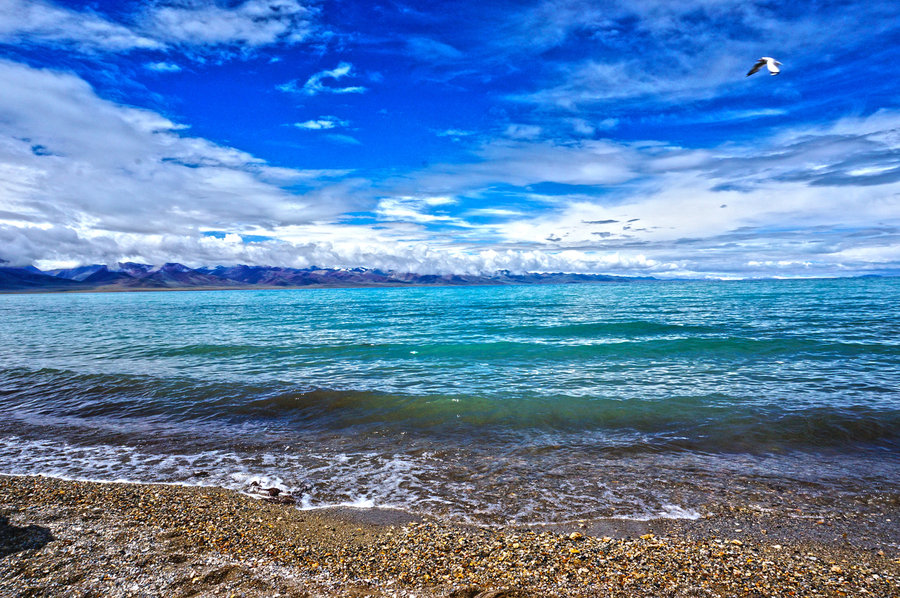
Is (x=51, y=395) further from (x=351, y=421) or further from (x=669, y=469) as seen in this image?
(x=669, y=469)

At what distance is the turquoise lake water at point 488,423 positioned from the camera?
915cm

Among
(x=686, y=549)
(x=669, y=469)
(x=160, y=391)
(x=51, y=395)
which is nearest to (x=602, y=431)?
(x=669, y=469)

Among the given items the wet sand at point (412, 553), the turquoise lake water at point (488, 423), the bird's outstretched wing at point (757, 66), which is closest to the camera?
the wet sand at point (412, 553)

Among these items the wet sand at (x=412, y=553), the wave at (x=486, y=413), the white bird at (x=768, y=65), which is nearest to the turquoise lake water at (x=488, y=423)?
the wave at (x=486, y=413)

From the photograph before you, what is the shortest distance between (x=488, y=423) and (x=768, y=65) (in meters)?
12.1

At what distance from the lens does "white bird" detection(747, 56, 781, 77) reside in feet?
32.0

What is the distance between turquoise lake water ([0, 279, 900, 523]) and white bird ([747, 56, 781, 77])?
9.26 metres

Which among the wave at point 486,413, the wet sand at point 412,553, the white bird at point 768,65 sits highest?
the white bird at point 768,65

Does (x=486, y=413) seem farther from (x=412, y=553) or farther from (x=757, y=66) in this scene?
(x=757, y=66)

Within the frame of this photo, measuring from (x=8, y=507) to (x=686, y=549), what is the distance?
479 inches

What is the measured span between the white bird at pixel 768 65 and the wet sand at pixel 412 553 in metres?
9.36

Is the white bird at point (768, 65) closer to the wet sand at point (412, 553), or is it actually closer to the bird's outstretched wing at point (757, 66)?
the bird's outstretched wing at point (757, 66)

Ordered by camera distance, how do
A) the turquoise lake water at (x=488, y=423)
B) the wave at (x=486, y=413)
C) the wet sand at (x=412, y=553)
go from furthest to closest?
the wave at (x=486, y=413)
the turquoise lake water at (x=488, y=423)
the wet sand at (x=412, y=553)

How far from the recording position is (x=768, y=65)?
32.8 feet
